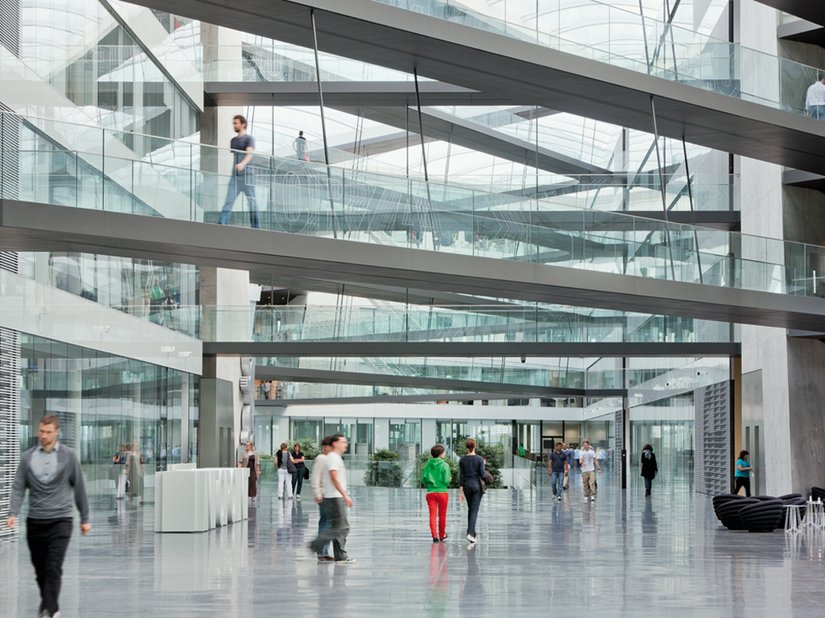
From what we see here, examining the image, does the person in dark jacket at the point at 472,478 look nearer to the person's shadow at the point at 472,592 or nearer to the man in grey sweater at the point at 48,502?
the person's shadow at the point at 472,592

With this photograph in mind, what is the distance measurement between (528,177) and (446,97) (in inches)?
614

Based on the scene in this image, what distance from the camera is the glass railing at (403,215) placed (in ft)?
58.3

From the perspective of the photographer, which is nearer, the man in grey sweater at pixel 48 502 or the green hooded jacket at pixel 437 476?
the man in grey sweater at pixel 48 502

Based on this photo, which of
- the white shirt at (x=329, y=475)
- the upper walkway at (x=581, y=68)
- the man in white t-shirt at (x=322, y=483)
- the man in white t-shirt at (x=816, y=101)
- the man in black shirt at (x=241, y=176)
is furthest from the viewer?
the man in white t-shirt at (x=816, y=101)

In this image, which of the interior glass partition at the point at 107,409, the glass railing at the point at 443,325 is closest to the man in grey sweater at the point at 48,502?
the interior glass partition at the point at 107,409

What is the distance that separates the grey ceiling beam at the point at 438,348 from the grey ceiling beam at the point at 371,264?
22.1 ft

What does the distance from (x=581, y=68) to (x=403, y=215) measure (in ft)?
14.9

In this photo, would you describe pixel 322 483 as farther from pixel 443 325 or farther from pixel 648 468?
pixel 648 468

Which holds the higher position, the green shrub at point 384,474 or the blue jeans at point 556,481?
the blue jeans at point 556,481

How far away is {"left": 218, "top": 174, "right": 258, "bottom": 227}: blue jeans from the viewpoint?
61.6 feet

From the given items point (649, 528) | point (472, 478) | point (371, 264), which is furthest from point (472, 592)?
point (649, 528)

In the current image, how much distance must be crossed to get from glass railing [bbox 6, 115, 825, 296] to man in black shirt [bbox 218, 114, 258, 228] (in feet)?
0.23

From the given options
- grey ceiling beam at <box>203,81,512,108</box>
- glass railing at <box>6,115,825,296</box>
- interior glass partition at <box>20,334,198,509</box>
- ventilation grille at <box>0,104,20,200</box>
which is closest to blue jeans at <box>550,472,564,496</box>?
interior glass partition at <box>20,334,198,509</box>

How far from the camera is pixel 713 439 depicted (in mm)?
40156
